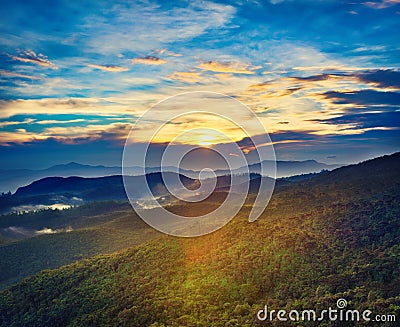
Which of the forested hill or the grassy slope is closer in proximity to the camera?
the forested hill

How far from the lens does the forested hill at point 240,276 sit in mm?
35000

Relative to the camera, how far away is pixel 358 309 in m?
30.2

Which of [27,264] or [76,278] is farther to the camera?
[27,264]

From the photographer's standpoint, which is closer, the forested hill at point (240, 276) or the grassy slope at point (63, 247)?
the forested hill at point (240, 276)

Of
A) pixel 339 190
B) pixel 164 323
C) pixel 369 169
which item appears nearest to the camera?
pixel 164 323

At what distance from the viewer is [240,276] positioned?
1628 inches

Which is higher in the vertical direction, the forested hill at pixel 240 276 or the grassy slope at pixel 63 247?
the forested hill at pixel 240 276

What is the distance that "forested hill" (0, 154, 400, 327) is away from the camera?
35.0m

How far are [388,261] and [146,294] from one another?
81.2ft

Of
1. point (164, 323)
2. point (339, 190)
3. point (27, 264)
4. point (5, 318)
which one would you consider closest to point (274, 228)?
point (164, 323)

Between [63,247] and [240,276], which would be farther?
[63,247]

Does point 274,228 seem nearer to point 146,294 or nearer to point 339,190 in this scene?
point 146,294

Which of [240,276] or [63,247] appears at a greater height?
[240,276]

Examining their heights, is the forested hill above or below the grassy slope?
above
